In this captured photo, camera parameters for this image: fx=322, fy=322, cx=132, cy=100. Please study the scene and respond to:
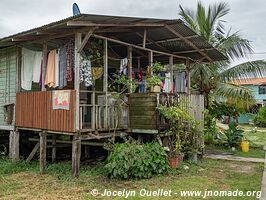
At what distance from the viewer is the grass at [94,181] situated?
270 inches

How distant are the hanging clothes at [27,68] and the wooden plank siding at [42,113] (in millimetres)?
321

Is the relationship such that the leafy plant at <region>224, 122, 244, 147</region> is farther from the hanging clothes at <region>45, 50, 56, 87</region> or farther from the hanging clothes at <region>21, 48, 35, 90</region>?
the hanging clothes at <region>21, 48, 35, 90</region>

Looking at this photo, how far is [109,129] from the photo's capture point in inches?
342

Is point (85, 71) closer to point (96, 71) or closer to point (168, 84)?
point (96, 71)

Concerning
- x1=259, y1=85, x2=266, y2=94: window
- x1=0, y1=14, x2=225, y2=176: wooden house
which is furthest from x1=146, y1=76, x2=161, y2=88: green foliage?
x1=259, y1=85, x2=266, y2=94: window

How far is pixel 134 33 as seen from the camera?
32.7ft

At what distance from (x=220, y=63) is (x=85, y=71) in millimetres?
8952

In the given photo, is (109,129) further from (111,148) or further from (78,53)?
(78,53)

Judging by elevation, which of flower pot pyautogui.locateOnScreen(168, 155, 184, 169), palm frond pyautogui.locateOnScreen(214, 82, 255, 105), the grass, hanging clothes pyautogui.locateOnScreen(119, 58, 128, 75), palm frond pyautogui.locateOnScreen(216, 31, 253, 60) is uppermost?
palm frond pyautogui.locateOnScreen(216, 31, 253, 60)

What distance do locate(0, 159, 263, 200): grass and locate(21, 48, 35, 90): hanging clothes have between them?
242 cm

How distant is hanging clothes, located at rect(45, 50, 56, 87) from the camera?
29.2 ft

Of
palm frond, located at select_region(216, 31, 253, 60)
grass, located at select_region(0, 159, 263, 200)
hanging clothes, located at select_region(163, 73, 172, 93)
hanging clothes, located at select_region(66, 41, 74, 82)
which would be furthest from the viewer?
palm frond, located at select_region(216, 31, 253, 60)

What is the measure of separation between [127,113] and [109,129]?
88 centimetres

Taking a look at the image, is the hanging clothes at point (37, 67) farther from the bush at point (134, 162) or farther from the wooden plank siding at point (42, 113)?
the bush at point (134, 162)
